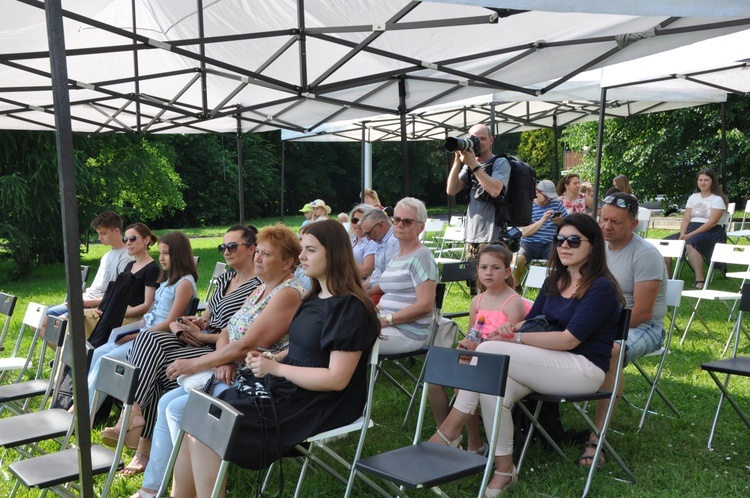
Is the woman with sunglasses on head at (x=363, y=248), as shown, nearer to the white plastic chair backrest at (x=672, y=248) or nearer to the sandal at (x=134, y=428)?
the sandal at (x=134, y=428)

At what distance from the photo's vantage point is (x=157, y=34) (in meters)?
6.57

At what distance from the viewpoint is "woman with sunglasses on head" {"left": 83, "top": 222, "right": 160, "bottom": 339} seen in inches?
227

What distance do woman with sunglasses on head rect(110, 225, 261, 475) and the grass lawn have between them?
0.33 m

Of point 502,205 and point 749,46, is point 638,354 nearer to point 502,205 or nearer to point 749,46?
point 502,205

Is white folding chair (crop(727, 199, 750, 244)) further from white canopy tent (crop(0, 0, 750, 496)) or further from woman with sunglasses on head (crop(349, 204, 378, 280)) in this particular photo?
woman with sunglasses on head (crop(349, 204, 378, 280))

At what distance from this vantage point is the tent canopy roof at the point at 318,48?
16.7 ft

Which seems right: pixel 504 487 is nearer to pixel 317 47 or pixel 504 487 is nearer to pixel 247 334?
pixel 247 334

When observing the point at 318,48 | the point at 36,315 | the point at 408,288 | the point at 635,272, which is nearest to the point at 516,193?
the point at 408,288

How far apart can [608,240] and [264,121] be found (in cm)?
562

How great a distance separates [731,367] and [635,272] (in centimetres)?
76

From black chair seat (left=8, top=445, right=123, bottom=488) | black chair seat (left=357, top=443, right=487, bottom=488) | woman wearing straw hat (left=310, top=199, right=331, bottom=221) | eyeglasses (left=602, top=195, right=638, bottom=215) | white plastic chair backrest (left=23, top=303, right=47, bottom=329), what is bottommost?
black chair seat (left=8, top=445, right=123, bottom=488)

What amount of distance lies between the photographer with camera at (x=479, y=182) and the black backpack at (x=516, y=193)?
0.04m

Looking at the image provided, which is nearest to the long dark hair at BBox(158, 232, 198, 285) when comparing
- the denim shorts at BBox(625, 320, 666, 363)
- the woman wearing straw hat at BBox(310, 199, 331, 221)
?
the denim shorts at BBox(625, 320, 666, 363)

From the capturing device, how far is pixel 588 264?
3.96 meters
